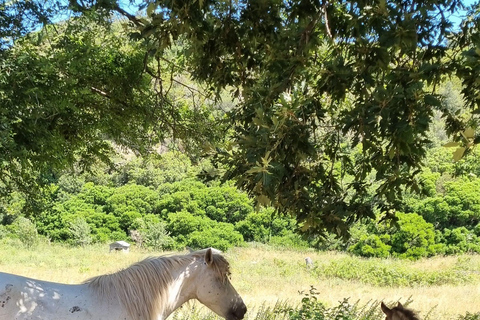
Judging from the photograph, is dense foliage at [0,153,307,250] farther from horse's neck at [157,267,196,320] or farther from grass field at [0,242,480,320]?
horse's neck at [157,267,196,320]

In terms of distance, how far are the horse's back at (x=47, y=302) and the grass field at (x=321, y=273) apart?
747 cm

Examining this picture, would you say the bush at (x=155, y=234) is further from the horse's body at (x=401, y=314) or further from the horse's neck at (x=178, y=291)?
the horse's body at (x=401, y=314)

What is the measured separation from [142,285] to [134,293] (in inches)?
3.3

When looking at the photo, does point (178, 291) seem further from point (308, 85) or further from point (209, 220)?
point (209, 220)

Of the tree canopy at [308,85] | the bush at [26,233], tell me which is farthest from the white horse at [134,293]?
the bush at [26,233]

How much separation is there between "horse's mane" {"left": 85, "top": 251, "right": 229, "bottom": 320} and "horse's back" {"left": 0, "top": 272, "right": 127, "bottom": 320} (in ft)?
0.28

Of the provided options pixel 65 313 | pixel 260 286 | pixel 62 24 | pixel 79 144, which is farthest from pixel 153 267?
pixel 260 286

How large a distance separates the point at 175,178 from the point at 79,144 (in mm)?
21587

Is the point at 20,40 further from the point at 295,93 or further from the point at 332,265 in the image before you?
Result: the point at 332,265

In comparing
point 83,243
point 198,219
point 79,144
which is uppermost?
point 79,144

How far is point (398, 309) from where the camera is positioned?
13.0 feet

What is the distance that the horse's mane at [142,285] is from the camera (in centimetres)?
348

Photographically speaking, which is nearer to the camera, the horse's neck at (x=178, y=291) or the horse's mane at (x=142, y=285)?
the horse's mane at (x=142, y=285)

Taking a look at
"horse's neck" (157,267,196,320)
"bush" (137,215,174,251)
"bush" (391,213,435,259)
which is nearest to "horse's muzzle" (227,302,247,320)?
"horse's neck" (157,267,196,320)
